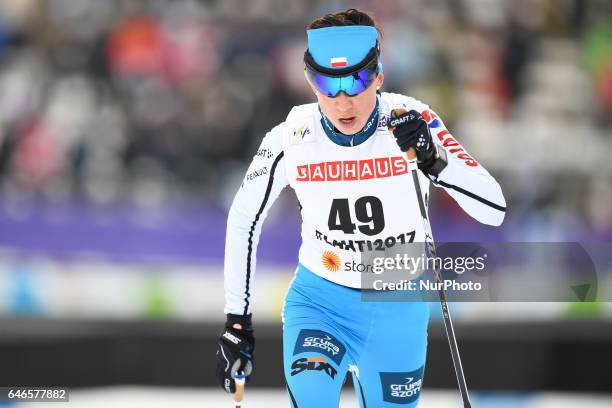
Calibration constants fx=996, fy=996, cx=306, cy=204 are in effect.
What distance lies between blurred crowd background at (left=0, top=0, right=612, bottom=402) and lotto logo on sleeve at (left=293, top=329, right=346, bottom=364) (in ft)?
12.1

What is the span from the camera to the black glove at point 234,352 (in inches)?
166

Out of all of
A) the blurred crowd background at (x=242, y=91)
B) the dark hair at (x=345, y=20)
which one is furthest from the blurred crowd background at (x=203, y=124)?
the dark hair at (x=345, y=20)

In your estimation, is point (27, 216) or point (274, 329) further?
point (27, 216)

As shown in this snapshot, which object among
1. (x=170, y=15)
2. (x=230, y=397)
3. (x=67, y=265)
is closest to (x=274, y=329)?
(x=230, y=397)

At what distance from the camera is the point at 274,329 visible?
758 cm

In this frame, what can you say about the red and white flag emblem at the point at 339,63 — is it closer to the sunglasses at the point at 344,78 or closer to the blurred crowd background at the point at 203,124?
the sunglasses at the point at 344,78

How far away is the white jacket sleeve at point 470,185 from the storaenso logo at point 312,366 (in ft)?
Answer: 2.68

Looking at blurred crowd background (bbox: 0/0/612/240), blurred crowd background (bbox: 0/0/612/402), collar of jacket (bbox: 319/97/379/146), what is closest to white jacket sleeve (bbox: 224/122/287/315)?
collar of jacket (bbox: 319/97/379/146)

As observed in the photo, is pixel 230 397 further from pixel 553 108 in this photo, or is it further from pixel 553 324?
pixel 553 108

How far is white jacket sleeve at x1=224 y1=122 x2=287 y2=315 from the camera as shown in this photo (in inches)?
165

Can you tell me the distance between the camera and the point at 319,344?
156 inches

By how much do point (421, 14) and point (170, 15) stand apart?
264 centimetres

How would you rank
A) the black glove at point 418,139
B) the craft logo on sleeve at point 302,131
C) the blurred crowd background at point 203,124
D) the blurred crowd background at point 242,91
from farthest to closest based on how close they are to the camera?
the blurred crowd background at point 242,91 → the blurred crowd background at point 203,124 → the craft logo on sleeve at point 302,131 → the black glove at point 418,139

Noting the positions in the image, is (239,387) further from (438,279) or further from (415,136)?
(415,136)
